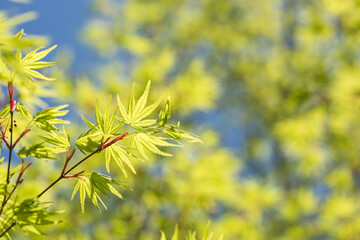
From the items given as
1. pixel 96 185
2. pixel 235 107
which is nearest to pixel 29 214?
pixel 96 185

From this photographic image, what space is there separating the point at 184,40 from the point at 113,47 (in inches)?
80.7

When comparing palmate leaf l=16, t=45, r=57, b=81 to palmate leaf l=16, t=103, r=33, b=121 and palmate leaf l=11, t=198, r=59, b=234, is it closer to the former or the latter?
palmate leaf l=16, t=103, r=33, b=121

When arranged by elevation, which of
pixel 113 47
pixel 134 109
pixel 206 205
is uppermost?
pixel 113 47

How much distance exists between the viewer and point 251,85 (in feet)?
16.8

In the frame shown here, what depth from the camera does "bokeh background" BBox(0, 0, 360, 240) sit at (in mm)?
1683

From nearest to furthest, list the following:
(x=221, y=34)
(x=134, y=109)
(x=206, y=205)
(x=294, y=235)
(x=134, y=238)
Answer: (x=134, y=109)
(x=206, y=205)
(x=134, y=238)
(x=294, y=235)
(x=221, y=34)

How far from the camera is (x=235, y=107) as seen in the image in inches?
221

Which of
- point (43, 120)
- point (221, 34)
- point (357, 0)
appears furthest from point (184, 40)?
point (43, 120)

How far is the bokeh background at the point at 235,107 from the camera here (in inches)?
66.2

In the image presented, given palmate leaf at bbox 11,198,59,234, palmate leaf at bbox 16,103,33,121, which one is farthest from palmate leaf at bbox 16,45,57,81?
palmate leaf at bbox 11,198,59,234

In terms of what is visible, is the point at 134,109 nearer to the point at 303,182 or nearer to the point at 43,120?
the point at 43,120

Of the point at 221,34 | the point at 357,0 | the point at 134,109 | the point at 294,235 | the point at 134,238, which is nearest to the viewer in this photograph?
the point at 134,109

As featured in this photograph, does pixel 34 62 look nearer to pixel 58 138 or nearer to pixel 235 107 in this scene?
pixel 58 138

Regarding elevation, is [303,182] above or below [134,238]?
above
